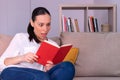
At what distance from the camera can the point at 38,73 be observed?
1559 millimetres

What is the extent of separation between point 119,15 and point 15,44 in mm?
1722

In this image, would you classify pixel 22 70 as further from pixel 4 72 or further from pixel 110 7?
pixel 110 7

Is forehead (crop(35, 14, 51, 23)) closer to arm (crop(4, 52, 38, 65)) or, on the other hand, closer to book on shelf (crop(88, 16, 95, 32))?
arm (crop(4, 52, 38, 65))

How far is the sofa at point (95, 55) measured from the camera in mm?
2209

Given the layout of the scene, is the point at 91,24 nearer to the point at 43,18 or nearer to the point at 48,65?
the point at 43,18

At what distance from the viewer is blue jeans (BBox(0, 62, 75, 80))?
61.2 inches

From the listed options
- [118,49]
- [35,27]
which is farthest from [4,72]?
[118,49]

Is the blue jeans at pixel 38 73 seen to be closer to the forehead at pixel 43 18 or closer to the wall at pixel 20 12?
the forehead at pixel 43 18

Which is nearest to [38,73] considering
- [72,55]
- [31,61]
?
[31,61]

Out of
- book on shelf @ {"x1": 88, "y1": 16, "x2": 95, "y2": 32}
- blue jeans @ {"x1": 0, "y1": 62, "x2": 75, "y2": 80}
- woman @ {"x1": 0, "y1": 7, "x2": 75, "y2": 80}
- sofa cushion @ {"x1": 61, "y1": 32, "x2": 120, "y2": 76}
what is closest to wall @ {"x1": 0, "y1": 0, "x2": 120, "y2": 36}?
book on shelf @ {"x1": 88, "y1": 16, "x2": 95, "y2": 32}

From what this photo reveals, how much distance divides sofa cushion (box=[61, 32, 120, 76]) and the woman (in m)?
0.47

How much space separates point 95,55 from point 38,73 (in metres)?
0.80

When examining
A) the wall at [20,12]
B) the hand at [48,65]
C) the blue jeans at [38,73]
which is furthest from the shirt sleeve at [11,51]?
the wall at [20,12]

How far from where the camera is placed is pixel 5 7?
13.3 ft
